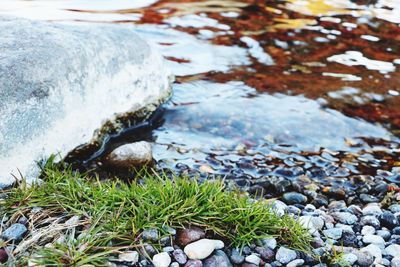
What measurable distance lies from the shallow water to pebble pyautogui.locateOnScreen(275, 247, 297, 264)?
205 centimetres

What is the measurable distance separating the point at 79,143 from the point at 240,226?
90.7 inches

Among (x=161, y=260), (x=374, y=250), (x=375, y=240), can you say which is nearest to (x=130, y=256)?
(x=161, y=260)

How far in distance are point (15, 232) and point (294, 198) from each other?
2458 millimetres

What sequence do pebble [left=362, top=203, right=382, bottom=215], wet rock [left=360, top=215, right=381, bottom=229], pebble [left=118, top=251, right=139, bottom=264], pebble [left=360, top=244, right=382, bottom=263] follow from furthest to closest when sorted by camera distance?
pebble [left=362, top=203, right=382, bottom=215], wet rock [left=360, top=215, right=381, bottom=229], pebble [left=360, top=244, right=382, bottom=263], pebble [left=118, top=251, right=139, bottom=264]

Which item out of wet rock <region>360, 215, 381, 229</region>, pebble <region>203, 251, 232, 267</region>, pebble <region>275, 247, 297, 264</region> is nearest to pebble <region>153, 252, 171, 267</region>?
pebble <region>203, 251, 232, 267</region>

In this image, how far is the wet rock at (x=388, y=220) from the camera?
4031 millimetres

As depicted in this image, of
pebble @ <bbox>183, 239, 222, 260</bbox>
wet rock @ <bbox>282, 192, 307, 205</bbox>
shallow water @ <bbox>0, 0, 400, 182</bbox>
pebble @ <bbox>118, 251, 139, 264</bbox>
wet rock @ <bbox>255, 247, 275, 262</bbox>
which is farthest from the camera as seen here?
shallow water @ <bbox>0, 0, 400, 182</bbox>

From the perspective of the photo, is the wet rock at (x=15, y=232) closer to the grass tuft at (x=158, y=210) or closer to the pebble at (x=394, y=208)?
the grass tuft at (x=158, y=210)

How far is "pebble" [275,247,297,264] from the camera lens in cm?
324

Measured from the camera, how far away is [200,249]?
3.16 metres

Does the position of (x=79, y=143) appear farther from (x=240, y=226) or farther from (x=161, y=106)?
(x=240, y=226)

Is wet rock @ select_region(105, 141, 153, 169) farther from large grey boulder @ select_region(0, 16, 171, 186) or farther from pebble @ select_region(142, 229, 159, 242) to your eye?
pebble @ select_region(142, 229, 159, 242)

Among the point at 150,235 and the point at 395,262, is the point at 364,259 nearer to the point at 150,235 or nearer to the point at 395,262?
the point at 395,262

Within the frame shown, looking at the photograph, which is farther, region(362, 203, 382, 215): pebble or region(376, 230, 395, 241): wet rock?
region(362, 203, 382, 215): pebble
